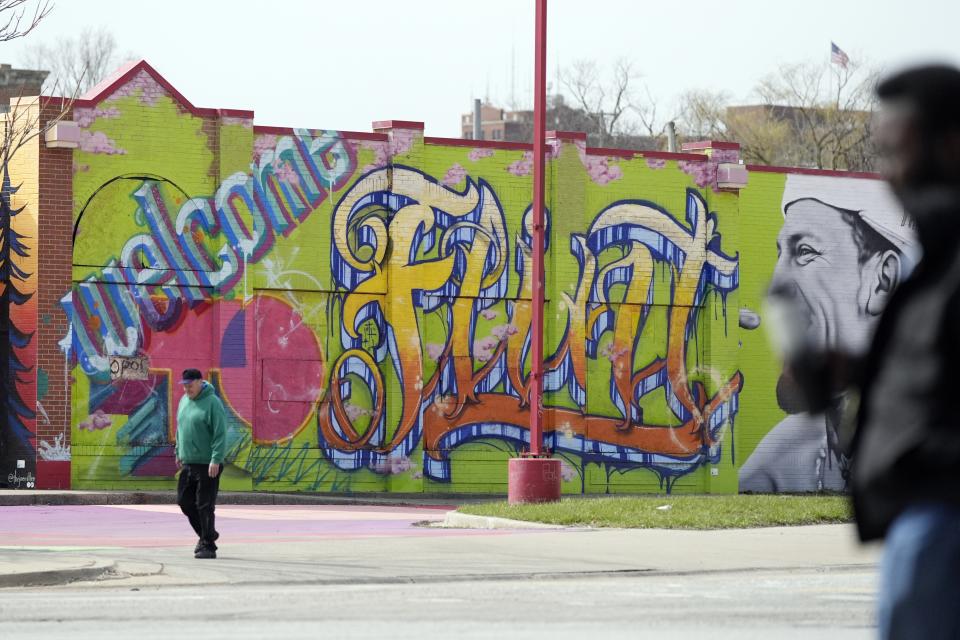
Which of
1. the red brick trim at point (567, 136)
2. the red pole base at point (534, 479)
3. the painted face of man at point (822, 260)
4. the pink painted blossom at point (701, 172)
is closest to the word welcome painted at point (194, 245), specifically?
the red brick trim at point (567, 136)

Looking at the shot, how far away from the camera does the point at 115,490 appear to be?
28.6 metres

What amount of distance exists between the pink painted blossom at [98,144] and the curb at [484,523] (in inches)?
423

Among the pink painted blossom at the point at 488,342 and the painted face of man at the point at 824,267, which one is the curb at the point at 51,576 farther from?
the painted face of man at the point at 824,267

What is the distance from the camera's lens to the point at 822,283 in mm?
34906

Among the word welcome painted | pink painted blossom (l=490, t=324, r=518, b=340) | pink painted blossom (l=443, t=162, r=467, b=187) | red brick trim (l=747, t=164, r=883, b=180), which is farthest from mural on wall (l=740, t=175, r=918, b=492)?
the word welcome painted

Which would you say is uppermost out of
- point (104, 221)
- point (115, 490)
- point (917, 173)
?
point (104, 221)

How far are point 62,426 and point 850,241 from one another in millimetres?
16469

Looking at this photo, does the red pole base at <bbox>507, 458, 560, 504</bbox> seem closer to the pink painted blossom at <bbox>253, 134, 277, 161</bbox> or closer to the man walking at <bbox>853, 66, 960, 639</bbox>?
the pink painted blossom at <bbox>253, 134, 277, 161</bbox>

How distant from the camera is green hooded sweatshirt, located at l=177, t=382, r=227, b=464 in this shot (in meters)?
15.8

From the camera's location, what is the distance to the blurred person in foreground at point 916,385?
388 centimetres

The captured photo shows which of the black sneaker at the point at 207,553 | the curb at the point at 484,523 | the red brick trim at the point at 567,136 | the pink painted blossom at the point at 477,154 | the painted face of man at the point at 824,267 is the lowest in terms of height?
the curb at the point at 484,523

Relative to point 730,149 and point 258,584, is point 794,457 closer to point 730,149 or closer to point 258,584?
point 730,149

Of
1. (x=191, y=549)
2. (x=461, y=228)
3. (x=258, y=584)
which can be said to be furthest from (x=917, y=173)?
(x=461, y=228)

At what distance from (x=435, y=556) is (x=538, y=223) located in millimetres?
8337
